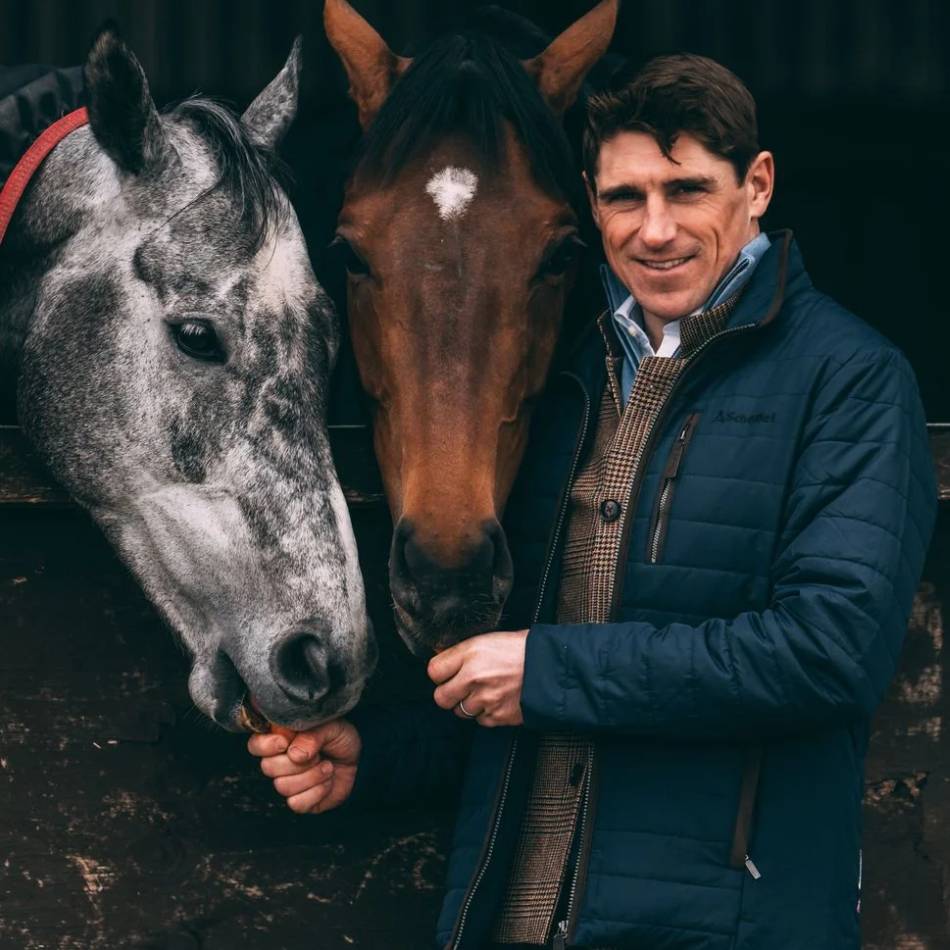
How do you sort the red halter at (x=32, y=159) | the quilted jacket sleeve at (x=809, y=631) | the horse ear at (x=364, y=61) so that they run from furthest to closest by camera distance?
1. the horse ear at (x=364, y=61)
2. the red halter at (x=32, y=159)
3. the quilted jacket sleeve at (x=809, y=631)

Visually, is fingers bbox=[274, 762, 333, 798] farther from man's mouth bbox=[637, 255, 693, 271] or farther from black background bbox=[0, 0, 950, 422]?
black background bbox=[0, 0, 950, 422]

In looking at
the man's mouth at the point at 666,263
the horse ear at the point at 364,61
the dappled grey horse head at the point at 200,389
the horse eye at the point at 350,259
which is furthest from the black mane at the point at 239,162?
the man's mouth at the point at 666,263

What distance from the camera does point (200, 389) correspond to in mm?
2289

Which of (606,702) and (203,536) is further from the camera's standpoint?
(203,536)

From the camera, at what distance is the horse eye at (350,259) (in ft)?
7.97

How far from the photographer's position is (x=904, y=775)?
98.9 inches

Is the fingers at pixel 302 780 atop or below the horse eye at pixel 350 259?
below

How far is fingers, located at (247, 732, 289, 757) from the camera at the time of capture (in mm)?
2191

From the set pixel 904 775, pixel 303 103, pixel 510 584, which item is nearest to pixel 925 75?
pixel 303 103

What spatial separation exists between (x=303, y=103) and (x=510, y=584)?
2710 millimetres

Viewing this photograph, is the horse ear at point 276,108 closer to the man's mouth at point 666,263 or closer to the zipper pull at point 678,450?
the man's mouth at point 666,263

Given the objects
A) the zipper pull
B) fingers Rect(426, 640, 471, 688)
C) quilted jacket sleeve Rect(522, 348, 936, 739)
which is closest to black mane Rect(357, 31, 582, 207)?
the zipper pull

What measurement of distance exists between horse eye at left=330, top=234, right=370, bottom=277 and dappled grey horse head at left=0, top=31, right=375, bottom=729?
0.07 meters

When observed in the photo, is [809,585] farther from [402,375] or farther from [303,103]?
[303,103]
